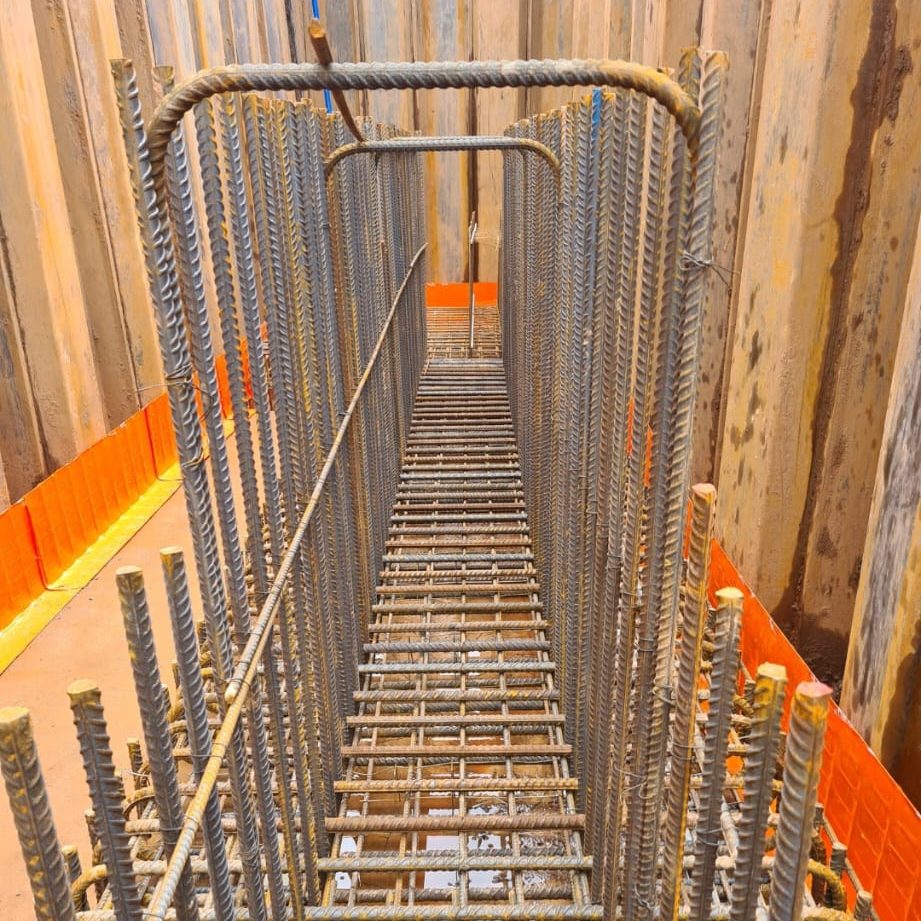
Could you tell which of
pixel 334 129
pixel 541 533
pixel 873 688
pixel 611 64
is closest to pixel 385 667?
pixel 541 533

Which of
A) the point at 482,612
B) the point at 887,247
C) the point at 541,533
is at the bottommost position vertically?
the point at 482,612

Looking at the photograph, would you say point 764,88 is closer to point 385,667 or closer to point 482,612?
point 482,612

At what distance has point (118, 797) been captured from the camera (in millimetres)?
1127

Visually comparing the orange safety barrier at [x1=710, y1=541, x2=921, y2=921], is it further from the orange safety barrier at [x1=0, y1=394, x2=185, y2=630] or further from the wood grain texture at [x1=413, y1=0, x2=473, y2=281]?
the wood grain texture at [x1=413, y1=0, x2=473, y2=281]

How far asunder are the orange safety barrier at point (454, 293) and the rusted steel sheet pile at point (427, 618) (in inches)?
248

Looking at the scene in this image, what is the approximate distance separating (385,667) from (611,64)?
250 centimetres

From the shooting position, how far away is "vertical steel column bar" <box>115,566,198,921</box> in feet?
3.73

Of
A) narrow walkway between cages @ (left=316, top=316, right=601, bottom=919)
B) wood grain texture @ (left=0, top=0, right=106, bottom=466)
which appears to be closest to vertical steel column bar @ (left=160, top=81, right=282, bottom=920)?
narrow walkway between cages @ (left=316, top=316, right=601, bottom=919)

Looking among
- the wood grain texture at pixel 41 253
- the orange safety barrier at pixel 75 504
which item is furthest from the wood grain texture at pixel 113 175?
the wood grain texture at pixel 41 253

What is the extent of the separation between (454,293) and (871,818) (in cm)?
901

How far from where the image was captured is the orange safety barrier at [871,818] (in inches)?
Answer: 80.0

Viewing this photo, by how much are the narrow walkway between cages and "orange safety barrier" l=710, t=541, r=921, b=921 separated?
780mm

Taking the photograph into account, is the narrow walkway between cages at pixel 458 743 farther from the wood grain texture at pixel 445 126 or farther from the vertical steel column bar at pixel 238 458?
the wood grain texture at pixel 445 126

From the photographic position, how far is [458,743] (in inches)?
116
